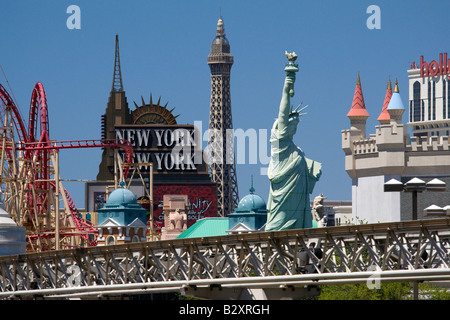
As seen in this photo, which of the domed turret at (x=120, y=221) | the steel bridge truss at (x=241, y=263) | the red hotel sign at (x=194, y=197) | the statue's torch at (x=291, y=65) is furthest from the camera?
the red hotel sign at (x=194, y=197)

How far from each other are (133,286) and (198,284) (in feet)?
15.5

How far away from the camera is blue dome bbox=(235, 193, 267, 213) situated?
10019cm

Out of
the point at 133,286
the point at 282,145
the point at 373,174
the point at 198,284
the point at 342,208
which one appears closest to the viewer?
the point at 198,284

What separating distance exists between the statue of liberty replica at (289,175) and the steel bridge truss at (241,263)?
636 inches

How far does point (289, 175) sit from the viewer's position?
3118 inches

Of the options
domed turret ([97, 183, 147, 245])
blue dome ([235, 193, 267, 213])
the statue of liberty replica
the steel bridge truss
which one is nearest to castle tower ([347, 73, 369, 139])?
blue dome ([235, 193, 267, 213])

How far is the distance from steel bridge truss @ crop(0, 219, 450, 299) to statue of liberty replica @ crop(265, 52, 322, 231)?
16164mm

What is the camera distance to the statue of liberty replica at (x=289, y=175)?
258 feet

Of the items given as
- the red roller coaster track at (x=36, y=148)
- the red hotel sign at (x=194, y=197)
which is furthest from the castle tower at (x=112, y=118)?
the red roller coaster track at (x=36, y=148)

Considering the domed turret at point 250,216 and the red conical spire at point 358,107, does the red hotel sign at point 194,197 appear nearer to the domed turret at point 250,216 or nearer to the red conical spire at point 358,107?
the red conical spire at point 358,107

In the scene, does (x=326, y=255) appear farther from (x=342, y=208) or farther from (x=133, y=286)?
(x=342, y=208)

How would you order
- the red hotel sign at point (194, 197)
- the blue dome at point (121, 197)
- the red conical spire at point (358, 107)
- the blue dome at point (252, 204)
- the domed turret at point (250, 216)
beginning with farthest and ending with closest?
the red hotel sign at point (194, 197)
the red conical spire at point (358, 107)
the blue dome at point (121, 197)
the blue dome at point (252, 204)
the domed turret at point (250, 216)

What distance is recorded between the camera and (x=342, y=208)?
19562 cm

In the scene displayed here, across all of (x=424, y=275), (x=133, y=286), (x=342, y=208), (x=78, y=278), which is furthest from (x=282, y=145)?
(x=342, y=208)
